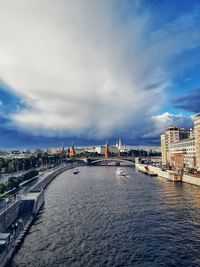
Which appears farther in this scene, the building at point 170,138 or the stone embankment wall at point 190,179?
the building at point 170,138

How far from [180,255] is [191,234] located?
6.51m

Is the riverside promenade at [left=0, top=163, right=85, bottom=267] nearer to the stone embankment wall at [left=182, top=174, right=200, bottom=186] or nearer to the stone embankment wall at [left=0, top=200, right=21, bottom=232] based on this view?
the stone embankment wall at [left=0, top=200, right=21, bottom=232]

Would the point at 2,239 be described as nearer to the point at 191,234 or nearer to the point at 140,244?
the point at 140,244

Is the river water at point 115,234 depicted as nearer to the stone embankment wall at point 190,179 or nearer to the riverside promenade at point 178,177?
the stone embankment wall at point 190,179

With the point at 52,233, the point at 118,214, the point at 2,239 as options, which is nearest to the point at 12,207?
the point at 52,233

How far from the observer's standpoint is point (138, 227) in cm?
3653

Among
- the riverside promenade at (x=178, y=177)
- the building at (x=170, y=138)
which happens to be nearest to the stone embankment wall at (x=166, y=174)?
the riverside promenade at (x=178, y=177)

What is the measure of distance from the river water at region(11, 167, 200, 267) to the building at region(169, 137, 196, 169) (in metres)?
57.0

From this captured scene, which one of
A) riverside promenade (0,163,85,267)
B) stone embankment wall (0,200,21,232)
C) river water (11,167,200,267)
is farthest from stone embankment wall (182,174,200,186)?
stone embankment wall (0,200,21,232)

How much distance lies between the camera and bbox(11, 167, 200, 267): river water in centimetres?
2673

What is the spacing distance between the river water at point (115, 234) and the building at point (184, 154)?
56991 millimetres

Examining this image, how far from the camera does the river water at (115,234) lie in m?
26.7

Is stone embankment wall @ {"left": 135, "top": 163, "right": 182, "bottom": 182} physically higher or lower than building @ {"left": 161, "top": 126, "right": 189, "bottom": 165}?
lower

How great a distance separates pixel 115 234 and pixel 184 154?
91.5 m
